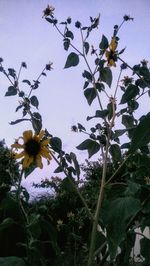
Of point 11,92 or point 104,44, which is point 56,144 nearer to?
point 104,44

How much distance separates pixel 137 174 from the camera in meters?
1.41

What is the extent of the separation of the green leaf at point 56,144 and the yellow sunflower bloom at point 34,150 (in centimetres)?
2

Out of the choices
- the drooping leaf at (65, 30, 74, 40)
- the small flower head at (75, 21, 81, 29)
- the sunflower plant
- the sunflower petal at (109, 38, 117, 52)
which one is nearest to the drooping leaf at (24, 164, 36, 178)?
the sunflower plant

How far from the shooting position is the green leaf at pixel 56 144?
139 cm

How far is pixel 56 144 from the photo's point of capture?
1.40 metres

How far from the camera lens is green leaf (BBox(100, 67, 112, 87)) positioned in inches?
62.9

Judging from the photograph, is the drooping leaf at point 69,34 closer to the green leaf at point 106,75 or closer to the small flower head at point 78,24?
the small flower head at point 78,24

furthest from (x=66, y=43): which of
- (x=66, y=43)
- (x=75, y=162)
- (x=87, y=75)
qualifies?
(x=75, y=162)

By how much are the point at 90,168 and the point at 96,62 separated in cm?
680

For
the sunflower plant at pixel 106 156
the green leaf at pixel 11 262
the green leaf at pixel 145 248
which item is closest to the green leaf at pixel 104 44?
the sunflower plant at pixel 106 156

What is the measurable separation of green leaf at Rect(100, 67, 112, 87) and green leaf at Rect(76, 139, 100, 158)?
270mm

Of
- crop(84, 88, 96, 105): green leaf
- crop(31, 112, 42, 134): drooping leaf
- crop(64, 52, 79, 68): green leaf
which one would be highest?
crop(64, 52, 79, 68): green leaf

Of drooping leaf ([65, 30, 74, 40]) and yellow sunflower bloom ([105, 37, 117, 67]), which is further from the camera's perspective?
drooping leaf ([65, 30, 74, 40])

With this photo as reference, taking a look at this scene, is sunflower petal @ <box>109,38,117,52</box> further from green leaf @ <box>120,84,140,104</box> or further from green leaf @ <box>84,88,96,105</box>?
green leaf @ <box>120,84,140,104</box>
